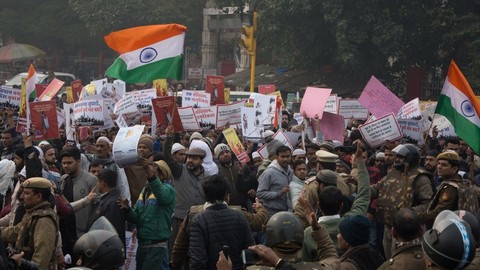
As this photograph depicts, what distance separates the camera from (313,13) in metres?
29.4

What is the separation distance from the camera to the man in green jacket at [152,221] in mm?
7898

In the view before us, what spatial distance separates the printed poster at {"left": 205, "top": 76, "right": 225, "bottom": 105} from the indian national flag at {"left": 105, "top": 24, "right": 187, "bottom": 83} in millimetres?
3416

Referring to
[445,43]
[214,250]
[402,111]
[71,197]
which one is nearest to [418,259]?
[214,250]

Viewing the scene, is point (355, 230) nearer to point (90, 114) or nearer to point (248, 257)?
point (248, 257)

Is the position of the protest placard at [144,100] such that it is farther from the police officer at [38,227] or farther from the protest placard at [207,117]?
the police officer at [38,227]

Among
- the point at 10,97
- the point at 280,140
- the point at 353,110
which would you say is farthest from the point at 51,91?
the point at 280,140

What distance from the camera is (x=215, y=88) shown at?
16.5 meters

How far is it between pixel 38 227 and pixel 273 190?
371 centimetres

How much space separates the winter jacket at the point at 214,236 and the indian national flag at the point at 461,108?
3.67 m

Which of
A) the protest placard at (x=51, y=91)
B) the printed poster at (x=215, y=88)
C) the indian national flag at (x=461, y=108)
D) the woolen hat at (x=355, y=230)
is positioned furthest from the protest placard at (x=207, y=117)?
the woolen hat at (x=355, y=230)

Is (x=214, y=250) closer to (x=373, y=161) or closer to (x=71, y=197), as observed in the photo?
(x=71, y=197)

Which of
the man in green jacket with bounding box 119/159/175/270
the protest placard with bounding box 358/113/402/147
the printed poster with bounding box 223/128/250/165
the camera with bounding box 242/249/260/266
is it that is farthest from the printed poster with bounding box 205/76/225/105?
the camera with bounding box 242/249/260/266

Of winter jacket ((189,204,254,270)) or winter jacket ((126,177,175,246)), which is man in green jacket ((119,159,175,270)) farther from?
winter jacket ((189,204,254,270))

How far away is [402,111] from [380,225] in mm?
4334
